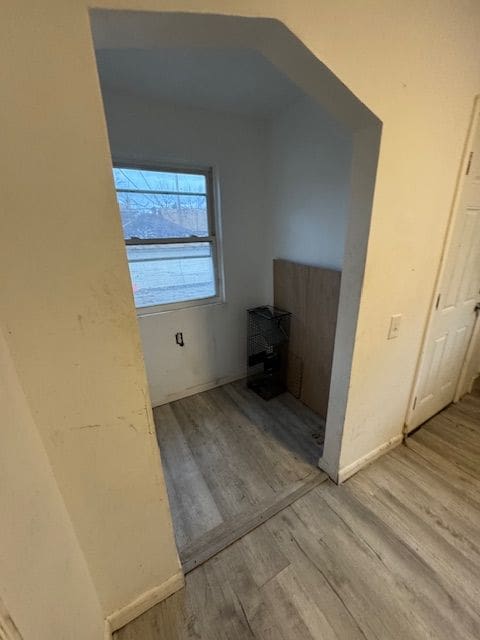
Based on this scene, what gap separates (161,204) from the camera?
2.12 metres

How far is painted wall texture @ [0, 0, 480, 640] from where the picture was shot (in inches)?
24.3

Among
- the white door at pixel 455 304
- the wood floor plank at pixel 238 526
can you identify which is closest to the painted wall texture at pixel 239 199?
the white door at pixel 455 304

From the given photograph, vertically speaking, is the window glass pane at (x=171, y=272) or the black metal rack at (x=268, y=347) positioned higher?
the window glass pane at (x=171, y=272)

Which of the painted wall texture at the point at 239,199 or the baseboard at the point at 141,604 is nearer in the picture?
the baseboard at the point at 141,604

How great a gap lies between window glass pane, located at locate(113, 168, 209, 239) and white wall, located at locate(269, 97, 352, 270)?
67 cm

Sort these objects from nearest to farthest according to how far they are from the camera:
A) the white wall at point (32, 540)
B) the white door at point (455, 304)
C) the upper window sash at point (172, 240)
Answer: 1. the white wall at point (32, 540)
2. the white door at point (455, 304)
3. the upper window sash at point (172, 240)

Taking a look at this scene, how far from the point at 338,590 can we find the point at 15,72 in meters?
2.04

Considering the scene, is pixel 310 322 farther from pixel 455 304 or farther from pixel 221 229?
pixel 221 229

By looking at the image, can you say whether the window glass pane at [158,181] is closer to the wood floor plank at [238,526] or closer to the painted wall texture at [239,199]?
the painted wall texture at [239,199]

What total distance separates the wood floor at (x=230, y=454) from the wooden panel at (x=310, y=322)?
20cm

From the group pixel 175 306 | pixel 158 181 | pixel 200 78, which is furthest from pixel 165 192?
pixel 175 306

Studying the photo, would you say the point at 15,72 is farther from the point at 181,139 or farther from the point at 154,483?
the point at 181,139

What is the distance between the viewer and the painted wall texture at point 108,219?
617 millimetres

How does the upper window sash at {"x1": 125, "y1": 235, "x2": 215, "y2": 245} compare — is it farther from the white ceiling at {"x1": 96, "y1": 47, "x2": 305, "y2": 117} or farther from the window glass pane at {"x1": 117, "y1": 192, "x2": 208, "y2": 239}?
the white ceiling at {"x1": 96, "y1": 47, "x2": 305, "y2": 117}
